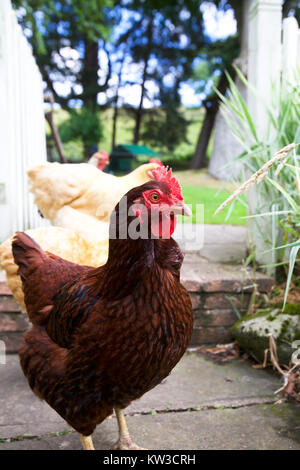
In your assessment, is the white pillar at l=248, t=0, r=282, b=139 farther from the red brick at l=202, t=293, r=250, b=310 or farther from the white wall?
the white wall

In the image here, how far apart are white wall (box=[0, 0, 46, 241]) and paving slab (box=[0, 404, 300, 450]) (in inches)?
71.4

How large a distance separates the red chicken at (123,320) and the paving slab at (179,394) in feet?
1.36

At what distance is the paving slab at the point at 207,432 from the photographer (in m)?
1.65

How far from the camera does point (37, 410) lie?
194cm

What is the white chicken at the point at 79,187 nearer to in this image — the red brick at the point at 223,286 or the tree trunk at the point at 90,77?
the red brick at the point at 223,286

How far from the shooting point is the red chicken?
1.29 m

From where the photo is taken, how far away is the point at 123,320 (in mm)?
1304

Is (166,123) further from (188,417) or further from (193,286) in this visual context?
(188,417)

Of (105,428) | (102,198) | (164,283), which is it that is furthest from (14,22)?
(105,428)

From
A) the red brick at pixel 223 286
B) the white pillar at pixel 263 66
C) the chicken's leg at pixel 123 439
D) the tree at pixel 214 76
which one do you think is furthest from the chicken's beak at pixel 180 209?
the tree at pixel 214 76

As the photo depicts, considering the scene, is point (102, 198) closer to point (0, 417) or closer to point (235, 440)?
point (0, 417)

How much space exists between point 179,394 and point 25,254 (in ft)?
3.66

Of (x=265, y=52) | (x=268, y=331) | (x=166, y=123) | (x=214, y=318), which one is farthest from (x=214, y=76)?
(x=268, y=331)

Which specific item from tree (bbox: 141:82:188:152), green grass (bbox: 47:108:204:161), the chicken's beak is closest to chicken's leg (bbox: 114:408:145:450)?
the chicken's beak
